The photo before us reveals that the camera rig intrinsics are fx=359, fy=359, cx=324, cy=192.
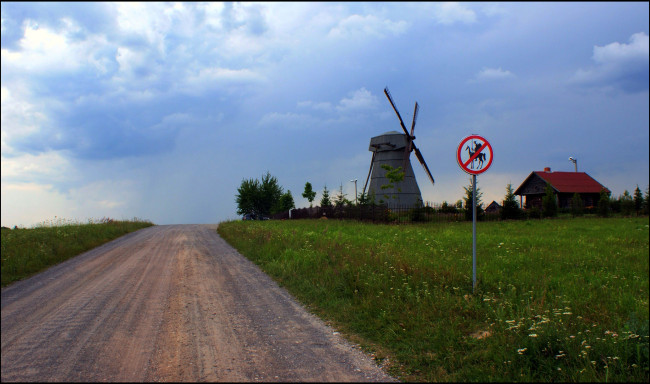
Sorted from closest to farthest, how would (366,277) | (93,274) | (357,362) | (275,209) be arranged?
(357,362) < (366,277) < (93,274) < (275,209)

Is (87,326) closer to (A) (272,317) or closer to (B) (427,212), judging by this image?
(A) (272,317)

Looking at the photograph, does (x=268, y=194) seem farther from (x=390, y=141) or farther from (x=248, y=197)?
(x=390, y=141)

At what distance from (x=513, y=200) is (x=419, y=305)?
94.7 feet

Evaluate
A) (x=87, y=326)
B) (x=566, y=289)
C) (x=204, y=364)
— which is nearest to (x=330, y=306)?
(x=204, y=364)

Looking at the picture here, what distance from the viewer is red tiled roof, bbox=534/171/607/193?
44.8m

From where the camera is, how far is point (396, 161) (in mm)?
39406

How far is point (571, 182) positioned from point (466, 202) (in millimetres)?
24845

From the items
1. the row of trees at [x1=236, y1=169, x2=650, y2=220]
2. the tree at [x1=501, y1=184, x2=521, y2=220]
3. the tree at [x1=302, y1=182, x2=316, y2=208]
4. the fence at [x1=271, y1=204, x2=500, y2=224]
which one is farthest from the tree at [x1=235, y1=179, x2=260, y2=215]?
the tree at [x1=501, y1=184, x2=521, y2=220]

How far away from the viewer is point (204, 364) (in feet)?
14.1

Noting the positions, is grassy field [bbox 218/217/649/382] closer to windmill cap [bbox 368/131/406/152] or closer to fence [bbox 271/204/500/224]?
fence [bbox 271/204/500/224]

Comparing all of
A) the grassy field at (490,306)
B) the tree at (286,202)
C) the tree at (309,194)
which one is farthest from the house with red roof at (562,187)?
the grassy field at (490,306)

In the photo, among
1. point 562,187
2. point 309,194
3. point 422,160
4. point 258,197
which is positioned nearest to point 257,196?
point 258,197

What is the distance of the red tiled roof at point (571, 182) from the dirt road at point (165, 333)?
4636 centimetres

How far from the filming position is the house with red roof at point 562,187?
44.3 metres
